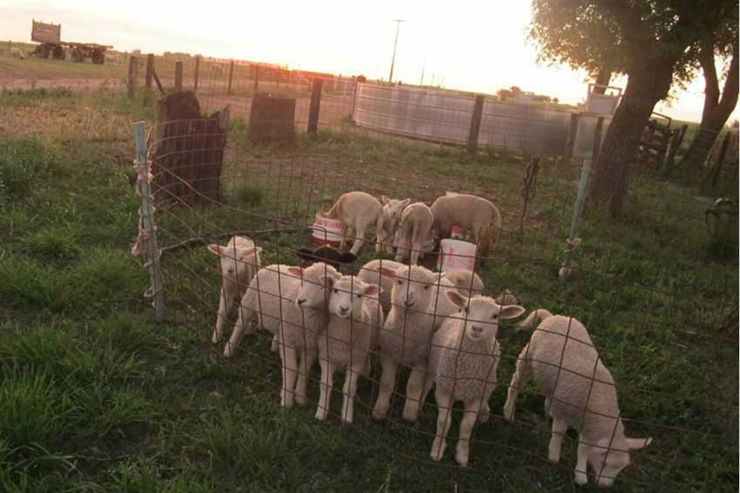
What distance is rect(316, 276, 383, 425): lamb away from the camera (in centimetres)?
370

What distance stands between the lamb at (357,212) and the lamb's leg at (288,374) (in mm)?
3157

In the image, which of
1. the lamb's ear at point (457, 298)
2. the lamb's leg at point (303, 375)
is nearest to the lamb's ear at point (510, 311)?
the lamb's ear at point (457, 298)

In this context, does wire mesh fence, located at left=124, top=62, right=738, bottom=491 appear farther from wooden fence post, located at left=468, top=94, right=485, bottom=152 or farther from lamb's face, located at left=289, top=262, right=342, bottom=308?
wooden fence post, located at left=468, top=94, right=485, bottom=152

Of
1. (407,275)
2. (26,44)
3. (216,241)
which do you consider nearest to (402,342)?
(407,275)

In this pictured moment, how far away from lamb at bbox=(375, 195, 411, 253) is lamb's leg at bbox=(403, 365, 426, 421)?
121 inches

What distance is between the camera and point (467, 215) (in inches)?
291

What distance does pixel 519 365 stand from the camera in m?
4.04

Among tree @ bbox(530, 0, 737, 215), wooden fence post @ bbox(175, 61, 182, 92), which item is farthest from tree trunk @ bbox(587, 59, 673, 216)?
wooden fence post @ bbox(175, 61, 182, 92)

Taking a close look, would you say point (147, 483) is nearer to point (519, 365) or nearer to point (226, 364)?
point (226, 364)

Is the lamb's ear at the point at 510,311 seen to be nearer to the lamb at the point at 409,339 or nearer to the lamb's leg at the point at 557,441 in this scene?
the lamb at the point at 409,339

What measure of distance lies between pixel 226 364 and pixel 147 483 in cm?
128

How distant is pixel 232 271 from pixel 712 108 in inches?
723

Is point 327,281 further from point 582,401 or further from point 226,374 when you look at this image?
point 582,401

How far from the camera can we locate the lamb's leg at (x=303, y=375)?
A: 389cm
